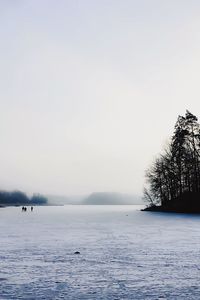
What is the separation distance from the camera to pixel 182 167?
71.9 m

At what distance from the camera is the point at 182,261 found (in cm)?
1299

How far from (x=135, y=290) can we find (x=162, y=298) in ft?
3.22

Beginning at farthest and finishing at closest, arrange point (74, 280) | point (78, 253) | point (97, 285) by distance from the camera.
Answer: point (78, 253) < point (74, 280) < point (97, 285)

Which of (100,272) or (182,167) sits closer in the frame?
(100,272)

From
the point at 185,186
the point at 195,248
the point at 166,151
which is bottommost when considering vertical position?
the point at 195,248

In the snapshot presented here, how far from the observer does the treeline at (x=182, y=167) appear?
226ft

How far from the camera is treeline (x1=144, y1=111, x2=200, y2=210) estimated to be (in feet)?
226

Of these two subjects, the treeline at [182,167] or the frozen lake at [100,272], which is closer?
the frozen lake at [100,272]

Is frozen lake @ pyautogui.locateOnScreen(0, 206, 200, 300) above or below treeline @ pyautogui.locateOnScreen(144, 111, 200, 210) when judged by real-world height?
below

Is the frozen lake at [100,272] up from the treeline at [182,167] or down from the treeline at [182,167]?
down

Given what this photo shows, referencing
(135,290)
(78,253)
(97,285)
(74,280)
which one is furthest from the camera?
(78,253)

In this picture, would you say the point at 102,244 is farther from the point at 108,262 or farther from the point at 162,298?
the point at 162,298

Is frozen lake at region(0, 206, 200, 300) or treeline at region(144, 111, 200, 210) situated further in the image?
treeline at region(144, 111, 200, 210)

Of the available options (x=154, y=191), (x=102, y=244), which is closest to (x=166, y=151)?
(x=154, y=191)
